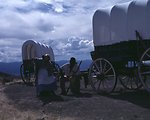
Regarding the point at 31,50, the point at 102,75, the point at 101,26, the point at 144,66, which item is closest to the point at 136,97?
the point at 144,66

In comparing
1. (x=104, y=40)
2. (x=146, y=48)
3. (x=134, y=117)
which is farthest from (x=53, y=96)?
(x=134, y=117)

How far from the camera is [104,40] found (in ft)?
56.7

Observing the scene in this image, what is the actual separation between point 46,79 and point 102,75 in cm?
211

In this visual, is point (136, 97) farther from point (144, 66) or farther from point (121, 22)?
point (121, 22)

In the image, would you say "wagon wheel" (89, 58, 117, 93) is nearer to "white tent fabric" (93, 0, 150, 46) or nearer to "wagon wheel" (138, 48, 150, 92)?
"white tent fabric" (93, 0, 150, 46)

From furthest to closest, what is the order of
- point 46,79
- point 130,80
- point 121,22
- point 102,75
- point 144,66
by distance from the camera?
1. point 130,80
2. point 46,79
3. point 102,75
4. point 121,22
5. point 144,66

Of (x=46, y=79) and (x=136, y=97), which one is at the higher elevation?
(x=46, y=79)

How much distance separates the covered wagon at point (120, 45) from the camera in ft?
49.8

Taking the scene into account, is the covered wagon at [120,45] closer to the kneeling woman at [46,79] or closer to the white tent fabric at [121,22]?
the white tent fabric at [121,22]

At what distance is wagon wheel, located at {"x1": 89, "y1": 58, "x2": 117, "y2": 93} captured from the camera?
54.6ft

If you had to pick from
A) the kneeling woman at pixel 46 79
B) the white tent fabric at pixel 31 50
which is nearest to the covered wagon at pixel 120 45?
the kneeling woman at pixel 46 79

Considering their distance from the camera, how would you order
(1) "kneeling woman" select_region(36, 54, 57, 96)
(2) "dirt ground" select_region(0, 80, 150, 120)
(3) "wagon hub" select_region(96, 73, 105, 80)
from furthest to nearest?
(1) "kneeling woman" select_region(36, 54, 57, 96) < (3) "wagon hub" select_region(96, 73, 105, 80) < (2) "dirt ground" select_region(0, 80, 150, 120)

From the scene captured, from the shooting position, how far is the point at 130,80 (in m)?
18.1

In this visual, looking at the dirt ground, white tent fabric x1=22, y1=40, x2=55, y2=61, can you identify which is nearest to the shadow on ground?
A: the dirt ground
